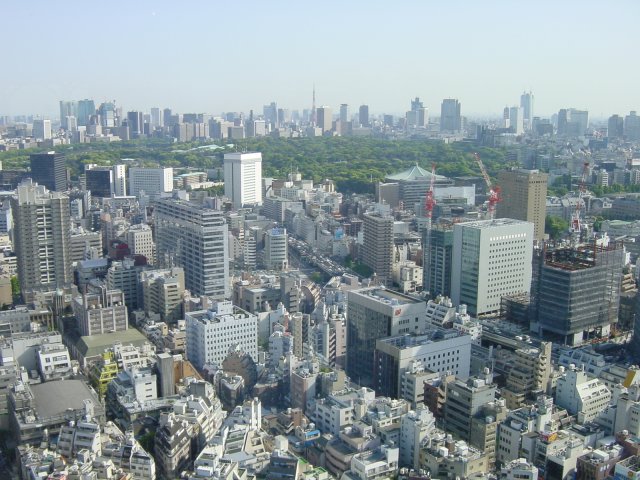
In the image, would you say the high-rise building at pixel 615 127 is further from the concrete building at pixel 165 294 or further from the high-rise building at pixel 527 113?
the concrete building at pixel 165 294

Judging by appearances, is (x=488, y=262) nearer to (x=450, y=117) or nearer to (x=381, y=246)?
(x=381, y=246)

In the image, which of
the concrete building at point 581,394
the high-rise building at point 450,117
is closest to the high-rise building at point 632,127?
the high-rise building at point 450,117

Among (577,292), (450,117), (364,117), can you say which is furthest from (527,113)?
(577,292)

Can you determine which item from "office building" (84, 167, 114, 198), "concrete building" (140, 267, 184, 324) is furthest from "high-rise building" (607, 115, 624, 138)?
"concrete building" (140, 267, 184, 324)

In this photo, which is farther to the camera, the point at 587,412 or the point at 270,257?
the point at 270,257

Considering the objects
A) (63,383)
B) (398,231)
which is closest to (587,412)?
(63,383)

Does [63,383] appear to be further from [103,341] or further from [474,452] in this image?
[474,452]
